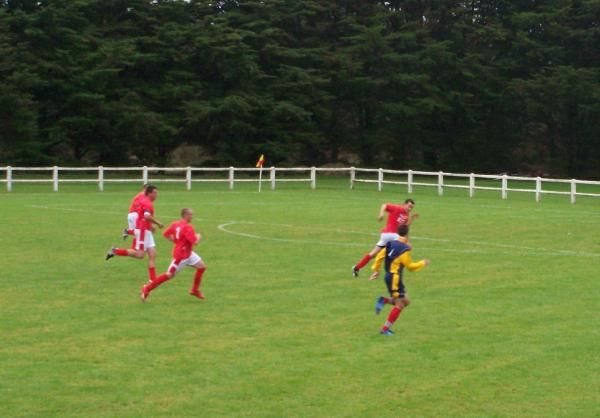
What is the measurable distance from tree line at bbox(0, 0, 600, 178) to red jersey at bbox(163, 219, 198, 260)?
40728 mm

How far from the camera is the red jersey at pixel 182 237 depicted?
688 inches

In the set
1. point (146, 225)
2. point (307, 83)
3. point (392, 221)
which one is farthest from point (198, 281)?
point (307, 83)

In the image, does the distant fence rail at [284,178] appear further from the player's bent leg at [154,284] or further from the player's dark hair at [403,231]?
the player's dark hair at [403,231]

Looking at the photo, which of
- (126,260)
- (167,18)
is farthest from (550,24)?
(126,260)

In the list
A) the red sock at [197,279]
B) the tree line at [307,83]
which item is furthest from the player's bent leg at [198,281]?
the tree line at [307,83]

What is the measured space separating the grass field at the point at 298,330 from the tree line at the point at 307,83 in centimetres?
3216

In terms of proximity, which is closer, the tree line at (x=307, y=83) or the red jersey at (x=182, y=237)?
the red jersey at (x=182, y=237)

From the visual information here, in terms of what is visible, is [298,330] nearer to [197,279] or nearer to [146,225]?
[197,279]

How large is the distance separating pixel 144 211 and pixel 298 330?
19.0 feet

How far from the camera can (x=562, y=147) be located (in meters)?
71.9

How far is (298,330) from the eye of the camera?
1516 centimetres

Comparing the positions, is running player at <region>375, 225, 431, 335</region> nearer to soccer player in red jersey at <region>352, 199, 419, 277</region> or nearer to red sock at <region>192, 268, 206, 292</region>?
red sock at <region>192, 268, 206, 292</region>

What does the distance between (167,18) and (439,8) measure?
56.4ft

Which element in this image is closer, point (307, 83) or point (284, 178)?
point (284, 178)
